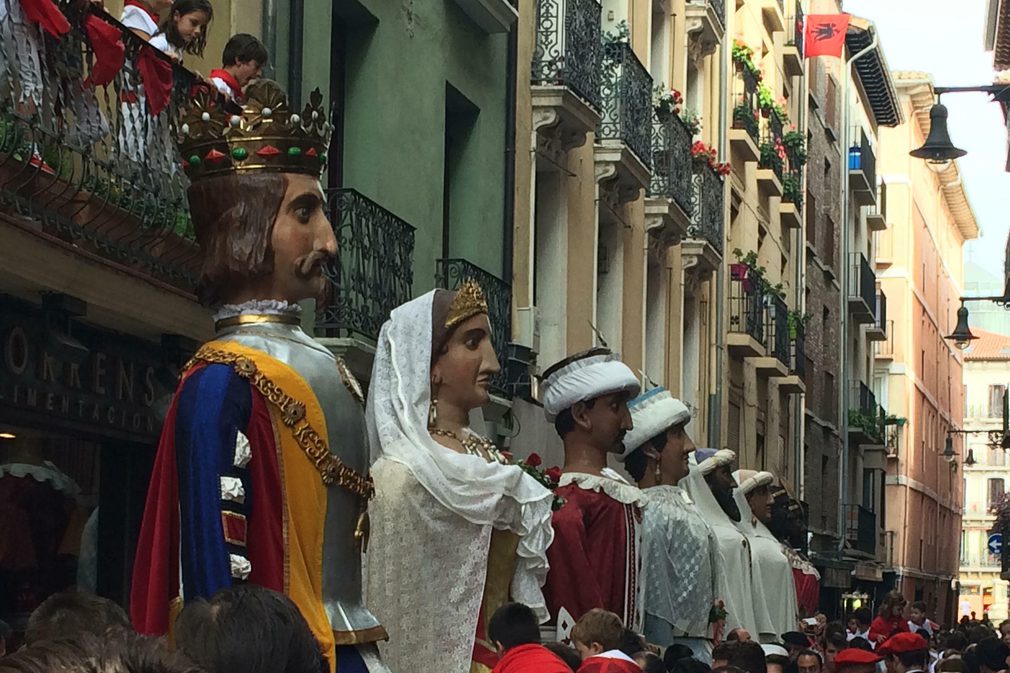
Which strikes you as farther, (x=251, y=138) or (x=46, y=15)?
(x=46, y=15)

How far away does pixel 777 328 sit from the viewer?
1289 inches

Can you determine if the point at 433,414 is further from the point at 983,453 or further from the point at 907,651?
the point at 983,453

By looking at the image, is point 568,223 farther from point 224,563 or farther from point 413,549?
point 224,563

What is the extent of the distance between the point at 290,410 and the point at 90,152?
394cm

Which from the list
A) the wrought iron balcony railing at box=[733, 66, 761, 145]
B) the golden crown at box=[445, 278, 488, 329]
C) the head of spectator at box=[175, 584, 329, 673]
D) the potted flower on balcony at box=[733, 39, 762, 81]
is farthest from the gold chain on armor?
the potted flower on balcony at box=[733, 39, 762, 81]

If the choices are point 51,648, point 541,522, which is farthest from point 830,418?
point 51,648

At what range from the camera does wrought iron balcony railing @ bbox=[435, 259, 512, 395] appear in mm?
15875

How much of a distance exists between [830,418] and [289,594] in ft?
130

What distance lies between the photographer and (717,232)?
2730 cm

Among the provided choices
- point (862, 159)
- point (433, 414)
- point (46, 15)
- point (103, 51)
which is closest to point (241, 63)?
point (103, 51)

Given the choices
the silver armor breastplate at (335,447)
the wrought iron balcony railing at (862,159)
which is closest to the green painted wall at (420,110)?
the silver armor breastplate at (335,447)

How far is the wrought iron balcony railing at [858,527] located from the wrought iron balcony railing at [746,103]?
56.3 feet

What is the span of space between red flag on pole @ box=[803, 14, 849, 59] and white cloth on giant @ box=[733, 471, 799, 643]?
26.4 m

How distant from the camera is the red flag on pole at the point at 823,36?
3953 centimetres
